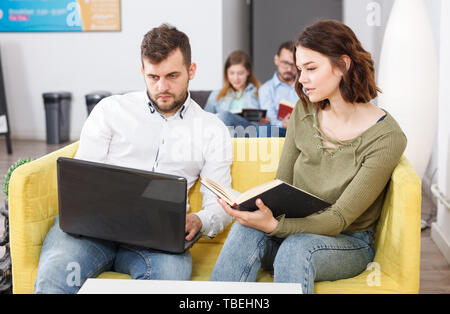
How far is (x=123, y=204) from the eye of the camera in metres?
1.47

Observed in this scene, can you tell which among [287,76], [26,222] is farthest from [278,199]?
[287,76]

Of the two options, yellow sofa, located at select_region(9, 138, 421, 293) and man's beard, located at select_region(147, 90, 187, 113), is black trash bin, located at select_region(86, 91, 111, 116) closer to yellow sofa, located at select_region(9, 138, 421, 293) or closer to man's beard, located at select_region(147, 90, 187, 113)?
yellow sofa, located at select_region(9, 138, 421, 293)

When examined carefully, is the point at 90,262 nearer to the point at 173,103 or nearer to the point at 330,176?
the point at 173,103

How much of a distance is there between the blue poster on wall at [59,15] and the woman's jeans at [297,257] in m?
4.66

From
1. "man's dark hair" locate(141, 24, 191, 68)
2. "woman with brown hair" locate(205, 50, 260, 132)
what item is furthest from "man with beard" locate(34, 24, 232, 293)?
"woman with brown hair" locate(205, 50, 260, 132)

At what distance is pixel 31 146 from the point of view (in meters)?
5.65

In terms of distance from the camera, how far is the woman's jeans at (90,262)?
153cm

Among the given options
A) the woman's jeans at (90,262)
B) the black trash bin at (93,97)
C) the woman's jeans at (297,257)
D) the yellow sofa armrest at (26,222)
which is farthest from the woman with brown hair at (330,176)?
the black trash bin at (93,97)

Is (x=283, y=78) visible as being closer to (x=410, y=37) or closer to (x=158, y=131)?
(x=410, y=37)

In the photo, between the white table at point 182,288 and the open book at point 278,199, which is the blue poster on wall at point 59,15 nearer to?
the open book at point 278,199

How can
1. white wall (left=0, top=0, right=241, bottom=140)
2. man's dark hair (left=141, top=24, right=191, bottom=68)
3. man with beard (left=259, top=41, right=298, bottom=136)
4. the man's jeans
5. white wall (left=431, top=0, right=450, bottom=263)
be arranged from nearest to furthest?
man's dark hair (left=141, top=24, right=191, bottom=68)
white wall (left=431, top=0, right=450, bottom=263)
the man's jeans
man with beard (left=259, top=41, right=298, bottom=136)
white wall (left=0, top=0, right=241, bottom=140)

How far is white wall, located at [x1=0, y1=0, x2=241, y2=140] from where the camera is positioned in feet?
18.5

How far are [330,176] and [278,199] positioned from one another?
262mm
